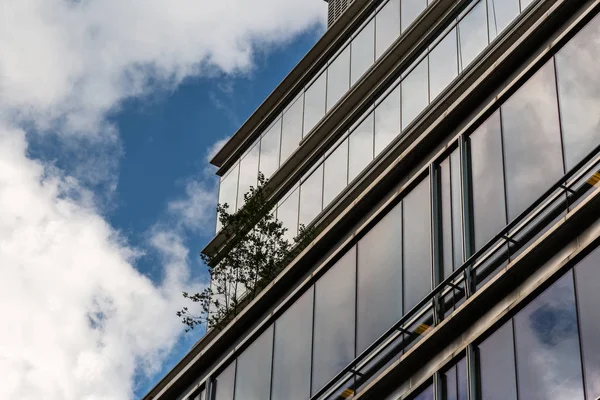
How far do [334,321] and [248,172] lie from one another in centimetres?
2404

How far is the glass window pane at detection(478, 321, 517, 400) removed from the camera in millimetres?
18531

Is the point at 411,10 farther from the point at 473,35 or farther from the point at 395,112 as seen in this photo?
the point at 473,35

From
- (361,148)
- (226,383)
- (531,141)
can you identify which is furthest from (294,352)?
(361,148)

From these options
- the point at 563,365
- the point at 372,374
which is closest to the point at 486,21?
the point at 372,374

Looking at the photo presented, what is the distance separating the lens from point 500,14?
3409cm

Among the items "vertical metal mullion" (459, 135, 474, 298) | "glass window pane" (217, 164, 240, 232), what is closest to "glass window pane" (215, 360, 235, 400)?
"vertical metal mullion" (459, 135, 474, 298)

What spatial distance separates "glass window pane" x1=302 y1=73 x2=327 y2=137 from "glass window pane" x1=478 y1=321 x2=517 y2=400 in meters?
24.7

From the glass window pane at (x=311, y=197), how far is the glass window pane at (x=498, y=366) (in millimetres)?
21863

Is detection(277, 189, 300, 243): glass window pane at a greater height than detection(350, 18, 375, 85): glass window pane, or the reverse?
detection(350, 18, 375, 85): glass window pane

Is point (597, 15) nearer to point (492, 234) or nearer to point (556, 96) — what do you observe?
point (556, 96)

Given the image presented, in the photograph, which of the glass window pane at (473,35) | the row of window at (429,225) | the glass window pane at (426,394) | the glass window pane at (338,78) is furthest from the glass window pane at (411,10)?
the glass window pane at (426,394)

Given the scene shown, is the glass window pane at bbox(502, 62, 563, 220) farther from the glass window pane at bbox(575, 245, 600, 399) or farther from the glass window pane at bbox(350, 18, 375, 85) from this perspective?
the glass window pane at bbox(350, 18, 375, 85)

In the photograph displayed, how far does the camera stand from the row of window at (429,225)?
20.0m

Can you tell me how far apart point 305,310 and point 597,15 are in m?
8.83
